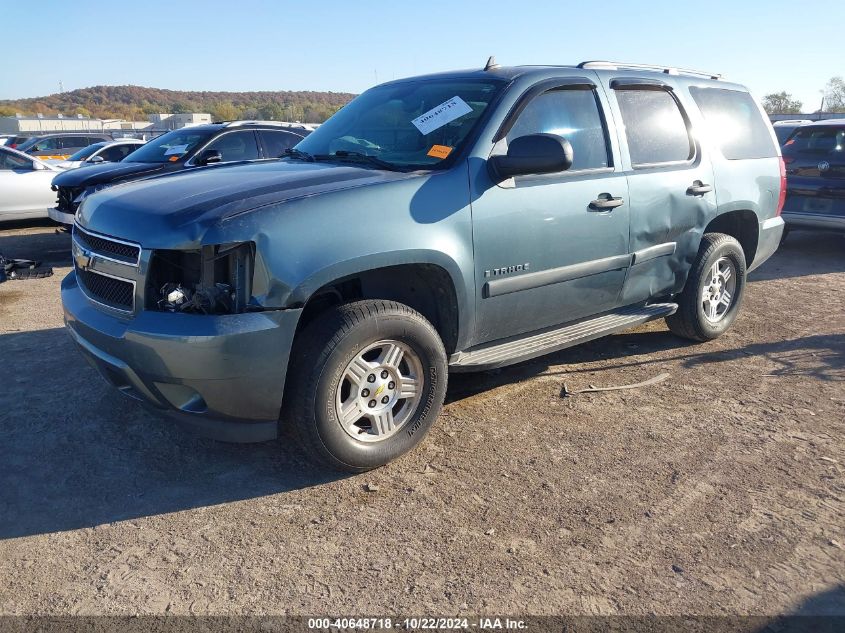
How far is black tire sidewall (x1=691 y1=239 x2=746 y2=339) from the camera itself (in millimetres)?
5141

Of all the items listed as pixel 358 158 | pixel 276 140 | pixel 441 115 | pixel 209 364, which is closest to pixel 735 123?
pixel 441 115

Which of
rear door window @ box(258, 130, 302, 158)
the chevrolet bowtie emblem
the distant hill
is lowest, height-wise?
the chevrolet bowtie emblem

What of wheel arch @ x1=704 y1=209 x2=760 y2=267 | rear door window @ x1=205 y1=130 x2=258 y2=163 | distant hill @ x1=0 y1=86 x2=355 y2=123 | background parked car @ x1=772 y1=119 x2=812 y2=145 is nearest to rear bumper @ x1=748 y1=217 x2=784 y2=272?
wheel arch @ x1=704 y1=209 x2=760 y2=267

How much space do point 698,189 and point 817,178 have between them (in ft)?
16.1

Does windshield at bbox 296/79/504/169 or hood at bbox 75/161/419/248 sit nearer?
hood at bbox 75/161/419/248

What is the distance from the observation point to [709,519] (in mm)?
3094

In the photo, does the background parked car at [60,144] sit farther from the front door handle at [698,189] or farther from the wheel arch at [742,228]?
the front door handle at [698,189]

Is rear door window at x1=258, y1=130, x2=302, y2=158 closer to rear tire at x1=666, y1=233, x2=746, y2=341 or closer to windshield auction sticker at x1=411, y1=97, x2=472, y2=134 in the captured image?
windshield auction sticker at x1=411, y1=97, x2=472, y2=134

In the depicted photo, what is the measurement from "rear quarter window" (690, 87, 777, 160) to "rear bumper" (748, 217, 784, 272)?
552mm

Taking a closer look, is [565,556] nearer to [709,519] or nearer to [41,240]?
[709,519]

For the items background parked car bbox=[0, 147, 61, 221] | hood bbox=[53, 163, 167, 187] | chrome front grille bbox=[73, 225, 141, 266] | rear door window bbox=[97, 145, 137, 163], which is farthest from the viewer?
rear door window bbox=[97, 145, 137, 163]

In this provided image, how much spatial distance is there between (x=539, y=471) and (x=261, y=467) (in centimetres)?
140

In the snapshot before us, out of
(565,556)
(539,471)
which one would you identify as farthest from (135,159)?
(565,556)

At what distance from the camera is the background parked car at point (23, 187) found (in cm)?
1018
